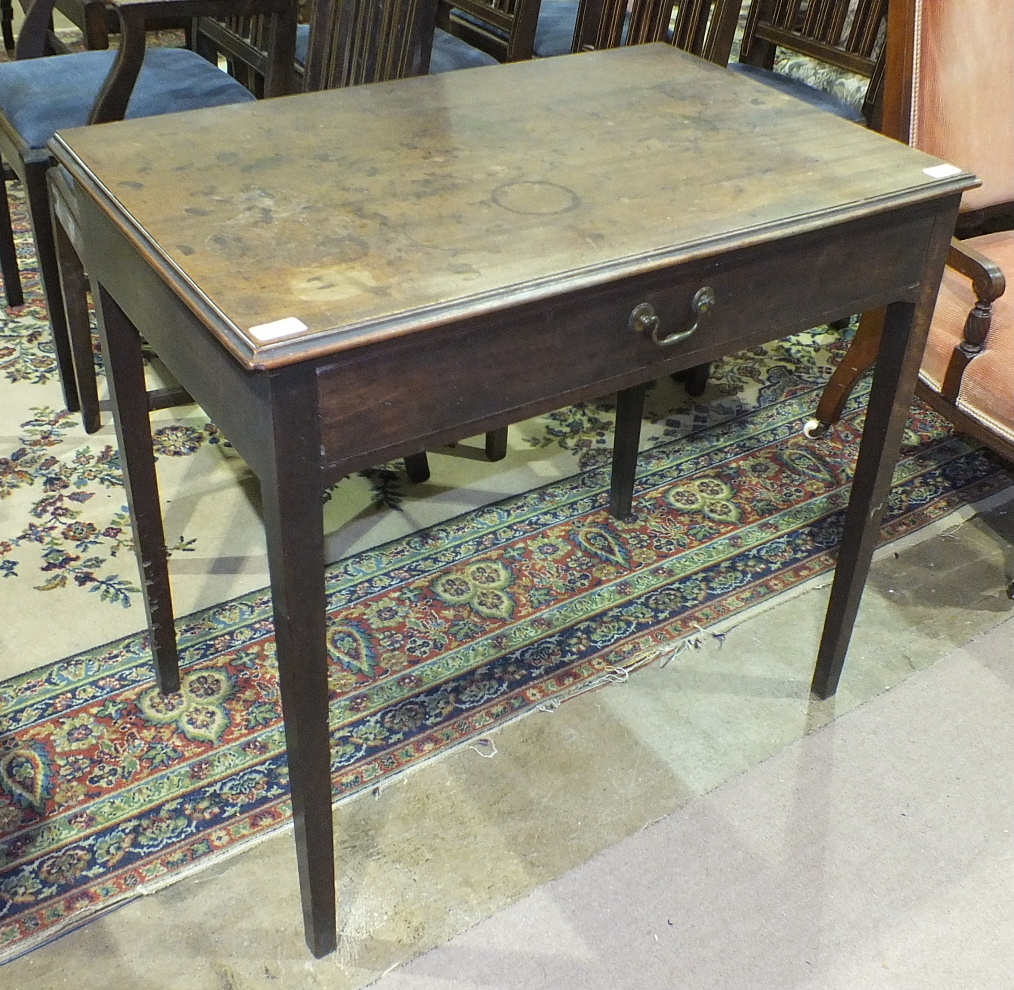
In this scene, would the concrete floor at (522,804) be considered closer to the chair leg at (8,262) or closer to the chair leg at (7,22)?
the chair leg at (8,262)

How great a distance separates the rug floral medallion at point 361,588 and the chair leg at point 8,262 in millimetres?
116

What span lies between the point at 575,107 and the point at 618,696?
83 centimetres

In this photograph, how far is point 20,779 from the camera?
59.7 inches

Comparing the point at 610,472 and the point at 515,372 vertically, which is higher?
the point at 515,372

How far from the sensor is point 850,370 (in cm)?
219

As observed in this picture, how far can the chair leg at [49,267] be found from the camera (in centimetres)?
200

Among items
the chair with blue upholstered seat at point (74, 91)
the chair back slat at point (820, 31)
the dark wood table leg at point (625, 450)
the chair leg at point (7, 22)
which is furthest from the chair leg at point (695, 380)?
the chair leg at point (7, 22)

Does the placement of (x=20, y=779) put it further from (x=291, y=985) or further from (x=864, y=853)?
(x=864, y=853)

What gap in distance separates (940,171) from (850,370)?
94 cm

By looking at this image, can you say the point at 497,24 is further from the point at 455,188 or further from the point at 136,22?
the point at 455,188

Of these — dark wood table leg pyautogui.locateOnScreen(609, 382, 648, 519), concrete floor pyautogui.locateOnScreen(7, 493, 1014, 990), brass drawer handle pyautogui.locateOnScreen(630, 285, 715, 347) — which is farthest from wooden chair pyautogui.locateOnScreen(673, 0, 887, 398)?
brass drawer handle pyautogui.locateOnScreen(630, 285, 715, 347)

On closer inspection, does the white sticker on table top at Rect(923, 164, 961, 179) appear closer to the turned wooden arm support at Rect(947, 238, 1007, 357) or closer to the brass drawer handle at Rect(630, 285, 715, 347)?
the brass drawer handle at Rect(630, 285, 715, 347)

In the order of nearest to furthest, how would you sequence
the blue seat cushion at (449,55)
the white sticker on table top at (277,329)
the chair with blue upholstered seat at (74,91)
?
the white sticker on table top at (277,329)
the chair with blue upholstered seat at (74,91)
the blue seat cushion at (449,55)

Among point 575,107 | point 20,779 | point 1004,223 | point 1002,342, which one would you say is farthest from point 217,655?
point 1004,223
